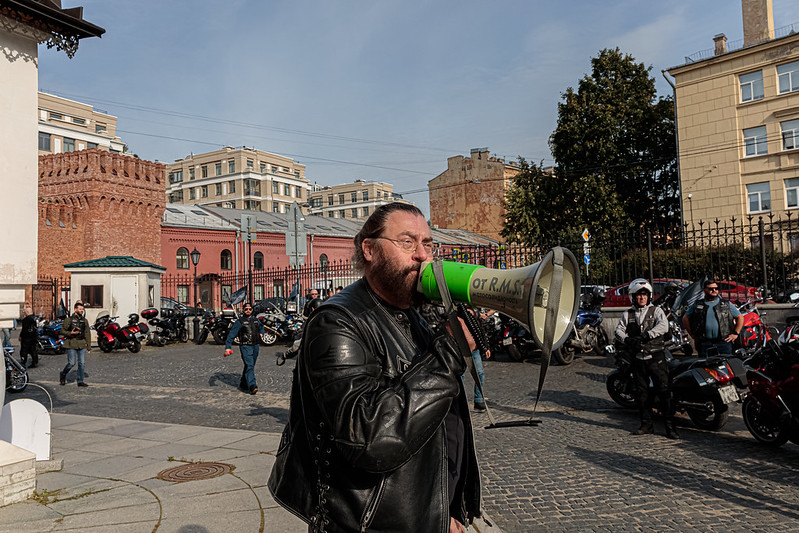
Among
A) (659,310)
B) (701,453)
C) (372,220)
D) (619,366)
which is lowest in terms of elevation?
(701,453)

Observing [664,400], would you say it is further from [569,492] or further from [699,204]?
[699,204]

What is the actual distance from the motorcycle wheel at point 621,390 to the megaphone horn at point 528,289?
722cm

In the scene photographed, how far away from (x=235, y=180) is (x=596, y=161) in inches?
2457

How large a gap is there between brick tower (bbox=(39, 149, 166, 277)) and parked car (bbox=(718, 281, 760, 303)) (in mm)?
35290

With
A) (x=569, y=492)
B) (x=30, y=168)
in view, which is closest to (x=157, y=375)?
(x=30, y=168)

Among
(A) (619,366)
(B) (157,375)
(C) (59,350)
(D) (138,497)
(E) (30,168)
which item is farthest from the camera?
(C) (59,350)

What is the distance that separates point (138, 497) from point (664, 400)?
5757 mm

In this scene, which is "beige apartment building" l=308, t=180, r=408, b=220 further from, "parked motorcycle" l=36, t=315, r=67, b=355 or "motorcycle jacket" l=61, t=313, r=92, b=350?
"motorcycle jacket" l=61, t=313, r=92, b=350

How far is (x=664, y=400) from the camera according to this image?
7215 mm

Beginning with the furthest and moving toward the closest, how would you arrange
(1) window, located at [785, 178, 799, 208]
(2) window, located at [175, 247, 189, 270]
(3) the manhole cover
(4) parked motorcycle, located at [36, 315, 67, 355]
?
(2) window, located at [175, 247, 189, 270]
(1) window, located at [785, 178, 799, 208]
(4) parked motorcycle, located at [36, 315, 67, 355]
(3) the manhole cover

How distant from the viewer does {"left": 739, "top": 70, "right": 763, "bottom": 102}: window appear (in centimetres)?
3138

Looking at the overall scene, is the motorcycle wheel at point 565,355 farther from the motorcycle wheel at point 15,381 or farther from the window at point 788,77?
the window at point 788,77

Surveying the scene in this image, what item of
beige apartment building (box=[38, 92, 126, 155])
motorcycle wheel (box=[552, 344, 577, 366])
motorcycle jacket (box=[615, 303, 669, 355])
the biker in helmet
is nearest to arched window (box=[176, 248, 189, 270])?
beige apartment building (box=[38, 92, 126, 155])

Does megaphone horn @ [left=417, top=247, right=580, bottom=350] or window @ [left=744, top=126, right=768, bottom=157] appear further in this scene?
window @ [left=744, top=126, right=768, bottom=157]
